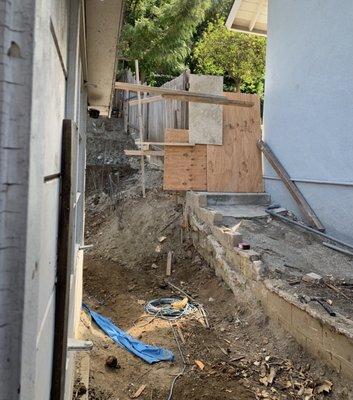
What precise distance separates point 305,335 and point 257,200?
162 inches

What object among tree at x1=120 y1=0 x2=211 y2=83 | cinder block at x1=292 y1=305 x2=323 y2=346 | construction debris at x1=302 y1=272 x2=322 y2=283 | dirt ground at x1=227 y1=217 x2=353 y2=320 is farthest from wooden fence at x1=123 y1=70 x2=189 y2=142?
cinder block at x1=292 y1=305 x2=323 y2=346

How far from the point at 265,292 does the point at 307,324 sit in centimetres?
85

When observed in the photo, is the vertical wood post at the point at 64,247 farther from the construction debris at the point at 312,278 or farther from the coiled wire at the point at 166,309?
the coiled wire at the point at 166,309

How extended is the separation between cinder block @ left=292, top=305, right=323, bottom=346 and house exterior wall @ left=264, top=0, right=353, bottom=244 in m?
2.14

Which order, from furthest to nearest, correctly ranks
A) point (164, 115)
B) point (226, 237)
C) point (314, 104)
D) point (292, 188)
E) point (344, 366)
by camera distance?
point (164, 115)
point (292, 188)
point (314, 104)
point (226, 237)
point (344, 366)

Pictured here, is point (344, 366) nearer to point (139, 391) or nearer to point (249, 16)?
point (139, 391)

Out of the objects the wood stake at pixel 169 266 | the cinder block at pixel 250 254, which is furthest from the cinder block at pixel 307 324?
the wood stake at pixel 169 266

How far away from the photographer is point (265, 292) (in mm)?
4688

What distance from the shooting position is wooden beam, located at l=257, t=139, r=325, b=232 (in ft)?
20.6

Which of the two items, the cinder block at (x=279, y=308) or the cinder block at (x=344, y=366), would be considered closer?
the cinder block at (x=344, y=366)

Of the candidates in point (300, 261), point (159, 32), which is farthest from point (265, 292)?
point (159, 32)

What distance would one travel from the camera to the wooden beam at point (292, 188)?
6278 millimetres

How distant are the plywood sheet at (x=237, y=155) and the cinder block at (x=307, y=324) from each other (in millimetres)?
3995

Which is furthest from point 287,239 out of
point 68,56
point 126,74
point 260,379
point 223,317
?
point 126,74
